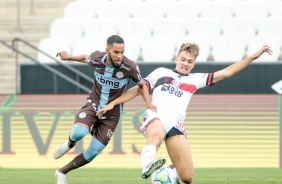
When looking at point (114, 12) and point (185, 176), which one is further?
point (114, 12)

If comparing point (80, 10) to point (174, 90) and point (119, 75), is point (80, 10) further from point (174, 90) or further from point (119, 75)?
point (174, 90)

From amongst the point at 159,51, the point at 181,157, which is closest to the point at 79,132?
the point at 181,157

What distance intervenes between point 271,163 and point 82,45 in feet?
15.7

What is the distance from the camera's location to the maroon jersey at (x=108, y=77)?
466 inches

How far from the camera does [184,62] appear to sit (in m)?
11.1

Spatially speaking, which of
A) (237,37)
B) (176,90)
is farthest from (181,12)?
(176,90)

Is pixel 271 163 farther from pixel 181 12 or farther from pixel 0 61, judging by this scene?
pixel 0 61

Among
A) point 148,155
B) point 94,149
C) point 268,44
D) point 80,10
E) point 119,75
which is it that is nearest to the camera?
point 148,155

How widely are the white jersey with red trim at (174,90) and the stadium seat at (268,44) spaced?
795 centimetres

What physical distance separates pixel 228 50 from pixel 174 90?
27.2 feet

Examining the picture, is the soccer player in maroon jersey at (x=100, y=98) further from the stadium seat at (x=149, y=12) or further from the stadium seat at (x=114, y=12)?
the stadium seat at (x=114, y=12)

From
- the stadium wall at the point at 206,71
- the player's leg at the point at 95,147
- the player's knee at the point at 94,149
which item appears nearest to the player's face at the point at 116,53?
the player's leg at the point at 95,147

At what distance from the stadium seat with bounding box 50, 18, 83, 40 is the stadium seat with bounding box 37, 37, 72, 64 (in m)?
0.48

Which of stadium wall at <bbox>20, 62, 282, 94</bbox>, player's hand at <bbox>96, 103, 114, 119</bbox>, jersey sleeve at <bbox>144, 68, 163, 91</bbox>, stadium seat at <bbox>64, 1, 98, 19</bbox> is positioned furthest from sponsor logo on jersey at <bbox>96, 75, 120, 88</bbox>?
stadium seat at <bbox>64, 1, 98, 19</bbox>
